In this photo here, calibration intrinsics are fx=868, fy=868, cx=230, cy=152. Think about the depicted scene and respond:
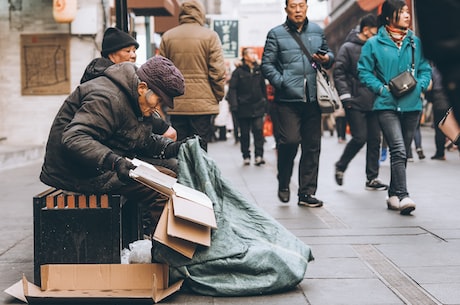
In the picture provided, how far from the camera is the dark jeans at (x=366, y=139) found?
31.0 ft

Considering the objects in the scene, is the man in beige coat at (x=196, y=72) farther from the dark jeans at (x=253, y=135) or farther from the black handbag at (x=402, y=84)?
the dark jeans at (x=253, y=135)

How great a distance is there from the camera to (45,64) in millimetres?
16172

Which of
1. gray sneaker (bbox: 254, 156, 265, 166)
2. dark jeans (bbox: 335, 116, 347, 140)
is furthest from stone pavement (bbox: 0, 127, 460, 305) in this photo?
dark jeans (bbox: 335, 116, 347, 140)

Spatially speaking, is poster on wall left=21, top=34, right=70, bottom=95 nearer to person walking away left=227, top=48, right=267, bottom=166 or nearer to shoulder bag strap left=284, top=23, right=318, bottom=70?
person walking away left=227, top=48, right=267, bottom=166

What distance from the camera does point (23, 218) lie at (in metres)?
7.54

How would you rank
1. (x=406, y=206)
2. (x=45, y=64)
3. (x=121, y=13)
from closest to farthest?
(x=406, y=206), (x=121, y=13), (x=45, y=64)

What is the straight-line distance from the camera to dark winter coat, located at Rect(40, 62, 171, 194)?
456cm

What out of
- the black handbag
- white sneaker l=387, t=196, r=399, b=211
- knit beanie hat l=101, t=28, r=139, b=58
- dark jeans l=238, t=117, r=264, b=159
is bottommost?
dark jeans l=238, t=117, r=264, b=159

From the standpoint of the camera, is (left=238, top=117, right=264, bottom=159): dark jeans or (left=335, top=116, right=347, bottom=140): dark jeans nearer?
(left=238, top=117, right=264, bottom=159): dark jeans

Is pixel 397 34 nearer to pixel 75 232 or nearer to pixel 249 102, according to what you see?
pixel 75 232

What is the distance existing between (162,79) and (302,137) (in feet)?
11.7

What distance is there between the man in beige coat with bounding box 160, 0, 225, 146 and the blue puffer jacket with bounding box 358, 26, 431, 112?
1578 mm

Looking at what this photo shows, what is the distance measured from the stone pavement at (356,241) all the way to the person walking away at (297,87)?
0.41 meters

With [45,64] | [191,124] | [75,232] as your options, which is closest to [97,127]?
[75,232]
